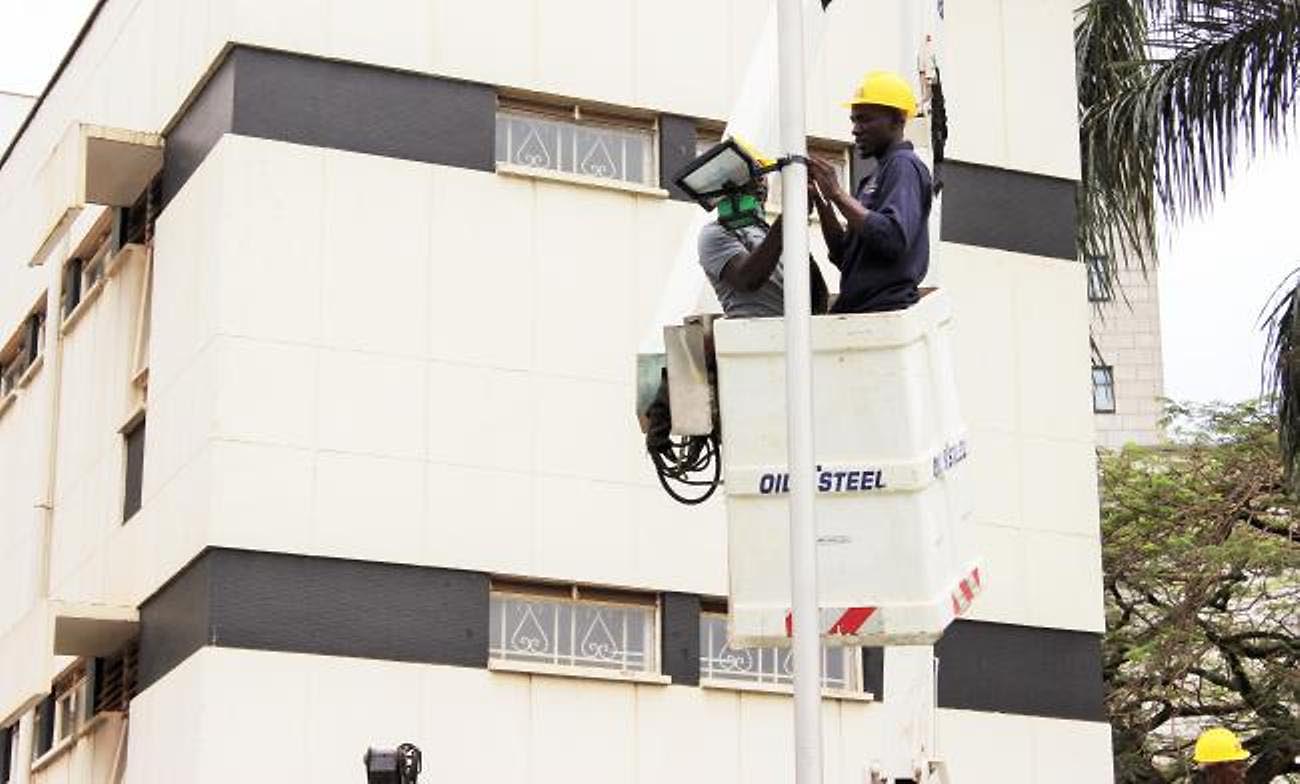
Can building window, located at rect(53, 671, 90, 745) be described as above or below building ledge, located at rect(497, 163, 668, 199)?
below

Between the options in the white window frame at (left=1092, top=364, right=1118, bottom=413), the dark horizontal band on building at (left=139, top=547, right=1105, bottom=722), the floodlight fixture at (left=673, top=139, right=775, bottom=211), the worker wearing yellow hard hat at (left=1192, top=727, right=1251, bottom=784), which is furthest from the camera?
the white window frame at (left=1092, top=364, right=1118, bottom=413)

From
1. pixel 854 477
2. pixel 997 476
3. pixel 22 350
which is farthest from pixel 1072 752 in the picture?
pixel 854 477

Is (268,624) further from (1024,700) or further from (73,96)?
(73,96)

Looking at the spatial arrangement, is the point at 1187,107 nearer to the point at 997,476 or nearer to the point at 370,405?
the point at 997,476

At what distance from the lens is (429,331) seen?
22156mm

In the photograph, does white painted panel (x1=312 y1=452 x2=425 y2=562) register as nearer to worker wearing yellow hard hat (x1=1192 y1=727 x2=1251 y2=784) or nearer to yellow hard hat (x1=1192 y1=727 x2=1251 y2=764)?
worker wearing yellow hard hat (x1=1192 y1=727 x2=1251 y2=784)

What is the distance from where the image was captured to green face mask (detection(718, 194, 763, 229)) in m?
10.5

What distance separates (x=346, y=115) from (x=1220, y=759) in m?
11.5

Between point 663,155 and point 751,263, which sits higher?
point 663,155

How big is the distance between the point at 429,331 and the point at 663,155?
2626 millimetres

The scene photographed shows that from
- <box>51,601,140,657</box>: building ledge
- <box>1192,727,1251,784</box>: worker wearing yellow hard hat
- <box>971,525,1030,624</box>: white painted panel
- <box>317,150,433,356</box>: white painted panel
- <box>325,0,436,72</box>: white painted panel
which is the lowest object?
<box>1192,727,1251,784</box>: worker wearing yellow hard hat

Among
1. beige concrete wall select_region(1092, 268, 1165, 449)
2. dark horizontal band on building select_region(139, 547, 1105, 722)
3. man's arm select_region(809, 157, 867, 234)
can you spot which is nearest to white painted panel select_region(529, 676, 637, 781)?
dark horizontal band on building select_region(139, 547, 1105, 722)

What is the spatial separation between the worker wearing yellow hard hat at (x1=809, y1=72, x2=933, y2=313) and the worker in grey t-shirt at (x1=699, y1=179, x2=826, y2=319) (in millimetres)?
325

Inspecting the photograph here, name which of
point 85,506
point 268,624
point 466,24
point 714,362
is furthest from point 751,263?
point 85,506
